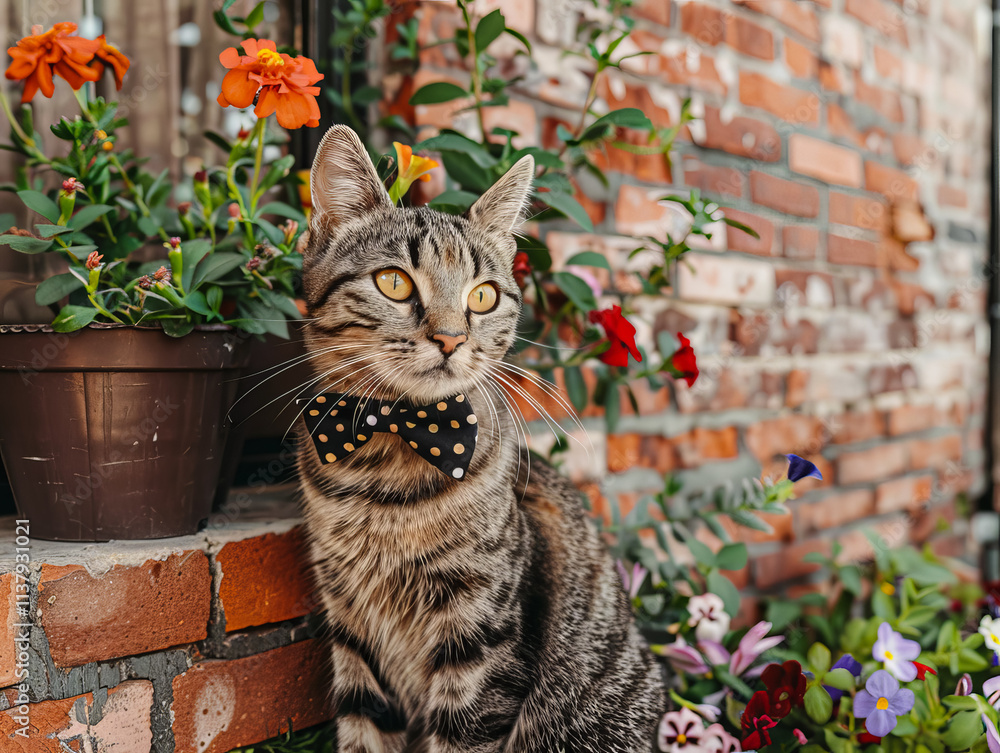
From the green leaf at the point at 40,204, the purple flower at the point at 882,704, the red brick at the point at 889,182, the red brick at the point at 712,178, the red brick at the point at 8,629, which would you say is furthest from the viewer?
the red brick at the point at 889,182

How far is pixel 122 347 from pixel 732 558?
1.11 meters

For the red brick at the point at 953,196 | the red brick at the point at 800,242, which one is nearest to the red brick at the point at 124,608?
the red brick at the point at 800,242

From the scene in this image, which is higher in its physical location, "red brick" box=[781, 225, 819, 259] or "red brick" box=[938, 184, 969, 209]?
"red brick" box=[938, 184, 969, 209]

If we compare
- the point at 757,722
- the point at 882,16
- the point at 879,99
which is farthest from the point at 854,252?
the point at 757,722

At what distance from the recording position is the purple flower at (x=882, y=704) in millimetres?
1039

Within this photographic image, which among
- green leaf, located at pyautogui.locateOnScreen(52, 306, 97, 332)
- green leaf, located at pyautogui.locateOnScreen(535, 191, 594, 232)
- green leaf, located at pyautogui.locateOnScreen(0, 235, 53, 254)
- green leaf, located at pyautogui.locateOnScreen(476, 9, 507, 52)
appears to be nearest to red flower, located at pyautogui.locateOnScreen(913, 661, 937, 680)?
green leaf, located at pyautogui.locateOnScreen(535, 191, 594, 232)

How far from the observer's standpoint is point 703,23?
160cm

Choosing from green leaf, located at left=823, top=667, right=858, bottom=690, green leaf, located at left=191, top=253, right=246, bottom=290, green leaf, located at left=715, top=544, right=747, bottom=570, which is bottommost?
green leaf, located at left=823, top=667, right=858, bottom=690

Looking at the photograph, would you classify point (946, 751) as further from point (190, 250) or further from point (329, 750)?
point (190, 250)

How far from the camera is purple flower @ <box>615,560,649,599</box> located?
133cm

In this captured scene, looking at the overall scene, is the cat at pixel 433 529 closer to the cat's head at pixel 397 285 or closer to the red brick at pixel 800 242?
the cat's head at pixel 397 285

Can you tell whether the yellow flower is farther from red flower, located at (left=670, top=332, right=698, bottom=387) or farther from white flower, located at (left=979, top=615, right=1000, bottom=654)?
white flower, located at (left=979, top=615, right=1000, bottom=654)

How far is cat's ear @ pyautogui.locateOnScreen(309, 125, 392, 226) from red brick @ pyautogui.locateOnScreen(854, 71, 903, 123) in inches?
62.0

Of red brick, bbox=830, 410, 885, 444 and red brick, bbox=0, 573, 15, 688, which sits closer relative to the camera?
red brick, bbox=0, 573, 15, 688
